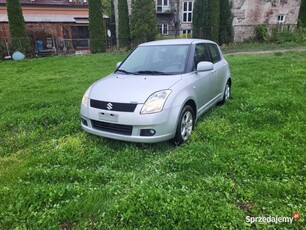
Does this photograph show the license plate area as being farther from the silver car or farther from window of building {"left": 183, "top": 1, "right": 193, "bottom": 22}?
window of building {"left": 183, "top": 1, "right": 193, "bottom": 22}

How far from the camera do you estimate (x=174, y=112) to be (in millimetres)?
3400

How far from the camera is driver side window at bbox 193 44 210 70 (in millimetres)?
4245

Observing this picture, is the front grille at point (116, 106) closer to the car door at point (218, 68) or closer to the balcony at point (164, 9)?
the car door at point (218, 68)

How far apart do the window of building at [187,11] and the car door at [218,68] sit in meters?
23.6

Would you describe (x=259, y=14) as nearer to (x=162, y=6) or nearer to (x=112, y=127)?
(x=162, y=6)

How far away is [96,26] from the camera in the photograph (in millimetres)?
19703

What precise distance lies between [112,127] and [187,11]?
1047 inches

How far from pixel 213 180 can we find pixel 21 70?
11494mm

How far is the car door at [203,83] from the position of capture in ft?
13.6

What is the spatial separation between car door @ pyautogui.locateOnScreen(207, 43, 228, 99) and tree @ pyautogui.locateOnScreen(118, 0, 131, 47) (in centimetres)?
1849

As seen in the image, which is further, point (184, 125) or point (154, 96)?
point (184, 125)

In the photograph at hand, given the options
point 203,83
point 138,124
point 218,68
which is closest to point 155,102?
point 138,124

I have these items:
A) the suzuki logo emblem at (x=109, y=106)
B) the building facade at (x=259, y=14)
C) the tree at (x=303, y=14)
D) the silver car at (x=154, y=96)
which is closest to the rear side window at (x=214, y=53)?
the silver car at (x=154, y=96)

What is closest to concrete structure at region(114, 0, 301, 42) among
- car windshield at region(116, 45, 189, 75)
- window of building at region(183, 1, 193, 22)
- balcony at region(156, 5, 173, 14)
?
window of building at region(183, 1, 193, 22)
